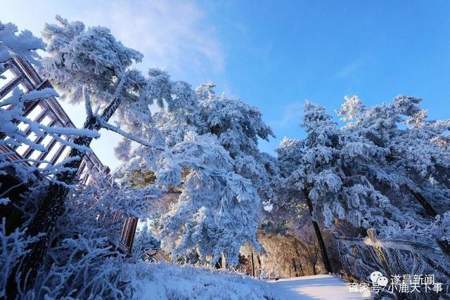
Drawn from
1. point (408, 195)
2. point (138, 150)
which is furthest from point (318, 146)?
point (138, 150)

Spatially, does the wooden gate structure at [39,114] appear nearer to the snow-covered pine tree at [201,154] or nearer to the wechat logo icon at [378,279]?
the snow-covered pine tree at [201,154]

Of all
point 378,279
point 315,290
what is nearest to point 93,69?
point 378,279

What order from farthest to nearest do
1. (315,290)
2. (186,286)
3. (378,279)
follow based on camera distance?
(315,290) → (378,279) → (186,286)

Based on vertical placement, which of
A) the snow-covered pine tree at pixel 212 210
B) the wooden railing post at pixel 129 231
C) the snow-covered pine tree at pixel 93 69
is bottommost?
the wooden railing post at pixel 129 231

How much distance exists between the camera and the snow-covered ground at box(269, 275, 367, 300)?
720cm

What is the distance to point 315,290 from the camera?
8031 millimetres

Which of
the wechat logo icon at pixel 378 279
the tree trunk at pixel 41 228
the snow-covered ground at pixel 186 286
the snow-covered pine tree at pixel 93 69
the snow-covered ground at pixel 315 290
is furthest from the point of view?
the snow-covered ground at pixel 315 290

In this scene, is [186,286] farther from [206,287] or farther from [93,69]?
[93,69]

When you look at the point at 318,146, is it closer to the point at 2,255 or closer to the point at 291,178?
the point at 291,178

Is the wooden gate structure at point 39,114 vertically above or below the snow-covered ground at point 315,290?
above

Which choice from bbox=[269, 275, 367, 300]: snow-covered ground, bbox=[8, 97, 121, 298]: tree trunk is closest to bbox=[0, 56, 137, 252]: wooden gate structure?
bbox=[8, 97, 121, 298]: tree trunk

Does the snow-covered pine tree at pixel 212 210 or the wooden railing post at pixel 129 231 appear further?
the snow-covered pine tree at pixel 212 210

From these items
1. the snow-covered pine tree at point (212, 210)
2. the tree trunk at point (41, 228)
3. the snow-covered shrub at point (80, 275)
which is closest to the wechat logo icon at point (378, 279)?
the snow-covered pine tree at point (212, 210)

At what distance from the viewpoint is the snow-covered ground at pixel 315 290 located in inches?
283
